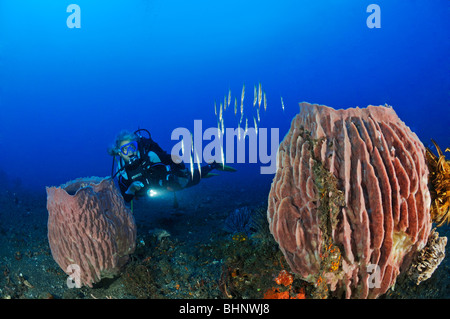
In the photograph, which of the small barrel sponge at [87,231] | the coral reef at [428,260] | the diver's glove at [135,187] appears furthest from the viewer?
the diver's glove at [135,187]

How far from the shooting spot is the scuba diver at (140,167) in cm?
676

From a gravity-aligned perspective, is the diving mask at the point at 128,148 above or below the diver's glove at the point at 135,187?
above

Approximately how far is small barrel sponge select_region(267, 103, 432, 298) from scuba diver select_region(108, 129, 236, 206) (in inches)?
195

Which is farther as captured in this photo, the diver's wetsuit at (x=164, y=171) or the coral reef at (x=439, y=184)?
the diver's wetsuit at (x=164, y=171)

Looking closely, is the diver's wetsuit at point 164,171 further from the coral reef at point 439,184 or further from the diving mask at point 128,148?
the coral reef at point 439,184

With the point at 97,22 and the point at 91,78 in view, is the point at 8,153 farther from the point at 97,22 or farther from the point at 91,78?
the point at 97,22

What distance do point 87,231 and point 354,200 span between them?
4.03m

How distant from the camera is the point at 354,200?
2.51 meters

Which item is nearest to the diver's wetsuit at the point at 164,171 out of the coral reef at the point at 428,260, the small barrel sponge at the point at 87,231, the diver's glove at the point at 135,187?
the diver's glove at the point at 135,187

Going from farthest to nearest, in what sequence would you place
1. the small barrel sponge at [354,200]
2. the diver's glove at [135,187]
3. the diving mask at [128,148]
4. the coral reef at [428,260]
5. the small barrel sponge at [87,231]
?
the diving mask at [128,148] → the diver's glove at [135,187] → the small barrel sponge at [87,231] → the coral reef at [428,260] → the small barrel sponge at [354,200]

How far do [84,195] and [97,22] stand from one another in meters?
110

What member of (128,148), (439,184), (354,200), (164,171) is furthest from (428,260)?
(128,148)

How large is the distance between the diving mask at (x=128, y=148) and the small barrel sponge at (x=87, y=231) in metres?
2.77

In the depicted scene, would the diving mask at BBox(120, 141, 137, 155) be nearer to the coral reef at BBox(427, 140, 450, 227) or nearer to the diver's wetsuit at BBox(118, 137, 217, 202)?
the diver's wetsuit at BBox(118, 137, 217, 202)
